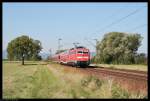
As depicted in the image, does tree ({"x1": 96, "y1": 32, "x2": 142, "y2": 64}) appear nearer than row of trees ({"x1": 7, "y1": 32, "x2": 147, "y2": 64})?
No

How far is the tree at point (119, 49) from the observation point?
60.1m

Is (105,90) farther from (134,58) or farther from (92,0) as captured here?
(134,58)

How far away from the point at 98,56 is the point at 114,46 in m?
5.73

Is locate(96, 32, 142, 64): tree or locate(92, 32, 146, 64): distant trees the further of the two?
locate(96, 32, 142, 64): tree

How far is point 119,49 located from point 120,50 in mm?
804

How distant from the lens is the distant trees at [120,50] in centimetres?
5922

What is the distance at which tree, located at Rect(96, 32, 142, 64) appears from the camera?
6006 centimetres

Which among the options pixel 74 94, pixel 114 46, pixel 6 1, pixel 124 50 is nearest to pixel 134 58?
pixel 124 50

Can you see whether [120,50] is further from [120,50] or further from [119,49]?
[119,49]

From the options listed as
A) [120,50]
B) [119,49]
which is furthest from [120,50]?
[119,49]

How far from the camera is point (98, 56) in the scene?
65.6 m

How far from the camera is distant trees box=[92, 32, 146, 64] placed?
194 ft

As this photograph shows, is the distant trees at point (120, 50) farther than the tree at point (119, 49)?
No

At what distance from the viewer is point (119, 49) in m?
64.4
